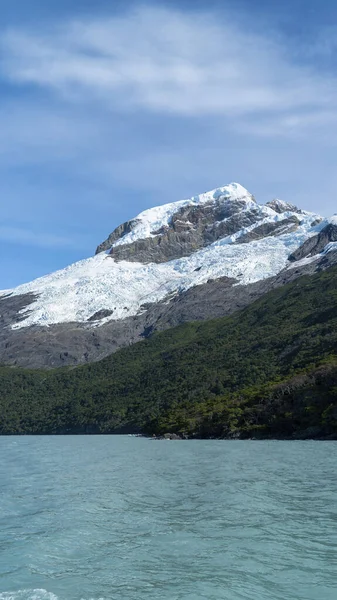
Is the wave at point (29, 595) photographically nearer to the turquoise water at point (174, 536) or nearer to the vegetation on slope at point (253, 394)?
the turquoise water at point (174, 536)

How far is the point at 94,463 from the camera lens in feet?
218

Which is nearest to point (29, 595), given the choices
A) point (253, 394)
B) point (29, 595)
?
point (29, 595)

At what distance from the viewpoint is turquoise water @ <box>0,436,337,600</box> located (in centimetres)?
2108

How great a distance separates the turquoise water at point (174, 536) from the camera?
69.2 ft

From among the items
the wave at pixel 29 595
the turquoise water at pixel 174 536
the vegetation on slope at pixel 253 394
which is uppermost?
the vegetation on slope at pixel 253 394

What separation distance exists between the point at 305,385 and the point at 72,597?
307ft

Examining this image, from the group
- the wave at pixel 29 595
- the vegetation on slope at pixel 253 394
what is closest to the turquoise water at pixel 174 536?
the wave at pixel 29 595

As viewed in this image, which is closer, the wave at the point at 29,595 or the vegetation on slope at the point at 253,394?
the wave at the point at 29,595

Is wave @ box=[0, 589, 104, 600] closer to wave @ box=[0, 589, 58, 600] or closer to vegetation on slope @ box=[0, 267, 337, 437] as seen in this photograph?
wave @ box=[0, 589, 58, 600]

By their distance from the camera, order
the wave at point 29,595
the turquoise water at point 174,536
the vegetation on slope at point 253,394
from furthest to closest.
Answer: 1. the vegetation on slope at point 253,394
2. the turquoise water at point 174,536
3. the wave at point 29,595

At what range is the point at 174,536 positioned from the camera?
27500 millimetres

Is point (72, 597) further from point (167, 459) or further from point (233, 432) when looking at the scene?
point (233, 432)

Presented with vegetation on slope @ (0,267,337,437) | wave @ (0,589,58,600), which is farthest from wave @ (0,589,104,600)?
vegetation on slope @ (0,267,337,437)

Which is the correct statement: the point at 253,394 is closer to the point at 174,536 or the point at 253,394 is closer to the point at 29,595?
the point at 174,536
